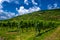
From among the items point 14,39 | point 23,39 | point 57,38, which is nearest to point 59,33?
point 57,38

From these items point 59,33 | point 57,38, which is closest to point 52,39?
point 57,38

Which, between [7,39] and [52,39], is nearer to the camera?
[52,39]

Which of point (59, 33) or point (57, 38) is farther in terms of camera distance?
point (59, 33)

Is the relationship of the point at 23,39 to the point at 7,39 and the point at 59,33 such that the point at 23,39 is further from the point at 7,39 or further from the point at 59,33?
the point at 59,33

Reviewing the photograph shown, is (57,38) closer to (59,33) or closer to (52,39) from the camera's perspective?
(52,39)

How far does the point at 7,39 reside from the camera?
147 meters

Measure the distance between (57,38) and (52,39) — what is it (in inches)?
164

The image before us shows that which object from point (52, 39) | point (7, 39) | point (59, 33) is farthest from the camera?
point (7, 39)

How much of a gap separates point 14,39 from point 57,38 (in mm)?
43561

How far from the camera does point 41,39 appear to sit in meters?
124

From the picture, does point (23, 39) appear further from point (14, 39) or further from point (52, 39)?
point (52, 39)

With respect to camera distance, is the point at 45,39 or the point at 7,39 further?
the point at 7,39

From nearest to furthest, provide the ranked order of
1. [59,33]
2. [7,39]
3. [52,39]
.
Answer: [52,39]
[59,33]
[7,39]

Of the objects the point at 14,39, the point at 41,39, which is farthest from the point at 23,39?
the point at 41,39
